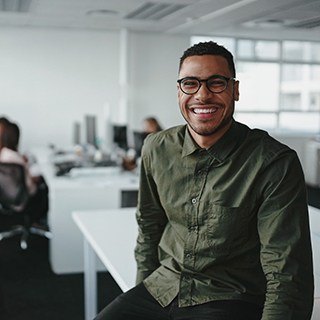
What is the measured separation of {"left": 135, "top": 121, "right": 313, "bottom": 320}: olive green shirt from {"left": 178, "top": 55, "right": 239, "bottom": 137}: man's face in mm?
68

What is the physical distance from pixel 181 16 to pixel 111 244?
8.58 feet

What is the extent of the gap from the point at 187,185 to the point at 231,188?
0.18 meters

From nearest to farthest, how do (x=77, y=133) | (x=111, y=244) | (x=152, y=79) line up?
(x=111, y=244) < (x=77, y=133) < (x=152, y=79)

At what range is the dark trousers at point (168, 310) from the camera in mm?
1696

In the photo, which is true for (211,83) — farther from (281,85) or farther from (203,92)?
(281,85)

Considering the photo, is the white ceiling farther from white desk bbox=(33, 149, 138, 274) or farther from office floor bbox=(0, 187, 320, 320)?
office floor bbox=(0, 187, 320, 320)

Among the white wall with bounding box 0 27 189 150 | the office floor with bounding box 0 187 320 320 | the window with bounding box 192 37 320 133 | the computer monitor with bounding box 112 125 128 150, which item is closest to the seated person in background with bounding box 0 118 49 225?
the office floor with bounding box 0 187 320 320

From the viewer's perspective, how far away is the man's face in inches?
67.3

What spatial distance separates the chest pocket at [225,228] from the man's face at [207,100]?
0.26 metres

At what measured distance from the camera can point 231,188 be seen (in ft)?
5.56

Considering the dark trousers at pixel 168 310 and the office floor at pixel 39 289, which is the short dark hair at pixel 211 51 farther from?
the office floor at pixel 39 289

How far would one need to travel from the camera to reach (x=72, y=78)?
7.65 metres

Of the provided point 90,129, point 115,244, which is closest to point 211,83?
point 115,244

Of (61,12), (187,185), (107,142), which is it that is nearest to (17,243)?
(107,142)
